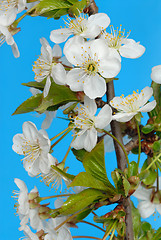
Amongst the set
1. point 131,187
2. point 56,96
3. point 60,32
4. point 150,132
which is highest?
point 60,32

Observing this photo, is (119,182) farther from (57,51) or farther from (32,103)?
(57,51)

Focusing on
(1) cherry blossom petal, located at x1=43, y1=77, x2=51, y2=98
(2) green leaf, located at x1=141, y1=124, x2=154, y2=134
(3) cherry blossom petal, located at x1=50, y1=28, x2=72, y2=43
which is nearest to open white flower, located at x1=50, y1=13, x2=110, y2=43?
(3) cherry blossom petal, located at x1=50, y1=28, x2=72, y2=43

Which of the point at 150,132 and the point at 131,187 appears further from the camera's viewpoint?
the point at 150,132

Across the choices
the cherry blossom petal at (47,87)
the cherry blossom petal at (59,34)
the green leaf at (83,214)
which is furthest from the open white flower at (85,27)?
the green leaf at (83,214)

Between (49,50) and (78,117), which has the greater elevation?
(49,50)

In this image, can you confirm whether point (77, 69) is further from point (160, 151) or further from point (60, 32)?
point (160, 151)

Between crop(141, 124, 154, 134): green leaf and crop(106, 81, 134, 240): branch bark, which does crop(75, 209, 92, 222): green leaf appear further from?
crop(141, 124, 154, 134): green leaf

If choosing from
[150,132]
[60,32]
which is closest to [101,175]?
[150,132]
